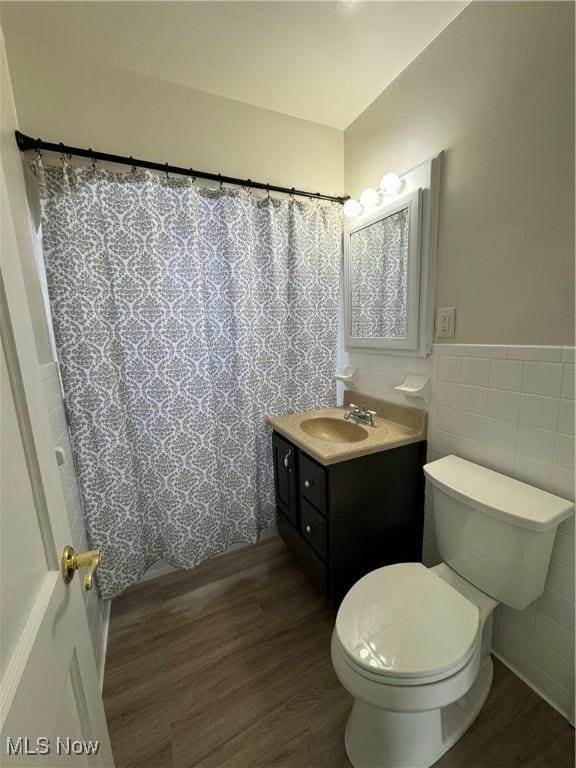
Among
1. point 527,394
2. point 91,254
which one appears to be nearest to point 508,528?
point 527,394

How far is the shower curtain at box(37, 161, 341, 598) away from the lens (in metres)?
1.30

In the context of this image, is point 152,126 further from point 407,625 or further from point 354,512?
point 407,625

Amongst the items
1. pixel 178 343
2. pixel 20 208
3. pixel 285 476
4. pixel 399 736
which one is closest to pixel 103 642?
pixel 285 476

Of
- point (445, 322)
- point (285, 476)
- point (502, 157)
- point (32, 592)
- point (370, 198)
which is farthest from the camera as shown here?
point (285, 476)

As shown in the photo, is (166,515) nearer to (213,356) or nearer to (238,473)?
(238,473)

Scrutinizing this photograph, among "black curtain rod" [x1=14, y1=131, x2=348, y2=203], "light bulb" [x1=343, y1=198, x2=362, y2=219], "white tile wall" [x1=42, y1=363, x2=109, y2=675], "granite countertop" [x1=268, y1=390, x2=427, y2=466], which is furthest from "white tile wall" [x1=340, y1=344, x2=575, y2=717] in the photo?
"white tile wall" [x1=42, y1=363, x2=109, y2=675]

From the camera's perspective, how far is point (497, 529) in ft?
3.26

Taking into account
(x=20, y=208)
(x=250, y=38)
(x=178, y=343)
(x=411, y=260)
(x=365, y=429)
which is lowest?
(x=365, y=429)

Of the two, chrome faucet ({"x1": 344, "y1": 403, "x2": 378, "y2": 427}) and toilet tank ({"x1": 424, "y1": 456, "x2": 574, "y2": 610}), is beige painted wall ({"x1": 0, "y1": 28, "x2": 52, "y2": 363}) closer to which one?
chrome faucet ({"x1": 344, "y1": 403, "x2": 378, "y2": 427})

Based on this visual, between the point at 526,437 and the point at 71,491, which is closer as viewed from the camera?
the point at 526,437

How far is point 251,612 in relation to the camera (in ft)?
4.85

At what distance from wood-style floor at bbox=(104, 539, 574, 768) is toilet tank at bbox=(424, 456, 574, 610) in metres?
0.44

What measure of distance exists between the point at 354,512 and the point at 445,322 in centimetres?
88

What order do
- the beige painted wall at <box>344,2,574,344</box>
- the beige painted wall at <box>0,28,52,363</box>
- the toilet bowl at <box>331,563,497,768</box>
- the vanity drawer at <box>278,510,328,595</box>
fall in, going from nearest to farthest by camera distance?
the toilet bowl at <box>331,563,497,768</box>, the beige painted wall at <box>344,2,574,344</box>, the beige painted wall at <box>0,28,52,363</box>, the vanity drawer at <box>278,510,328,595</box>
